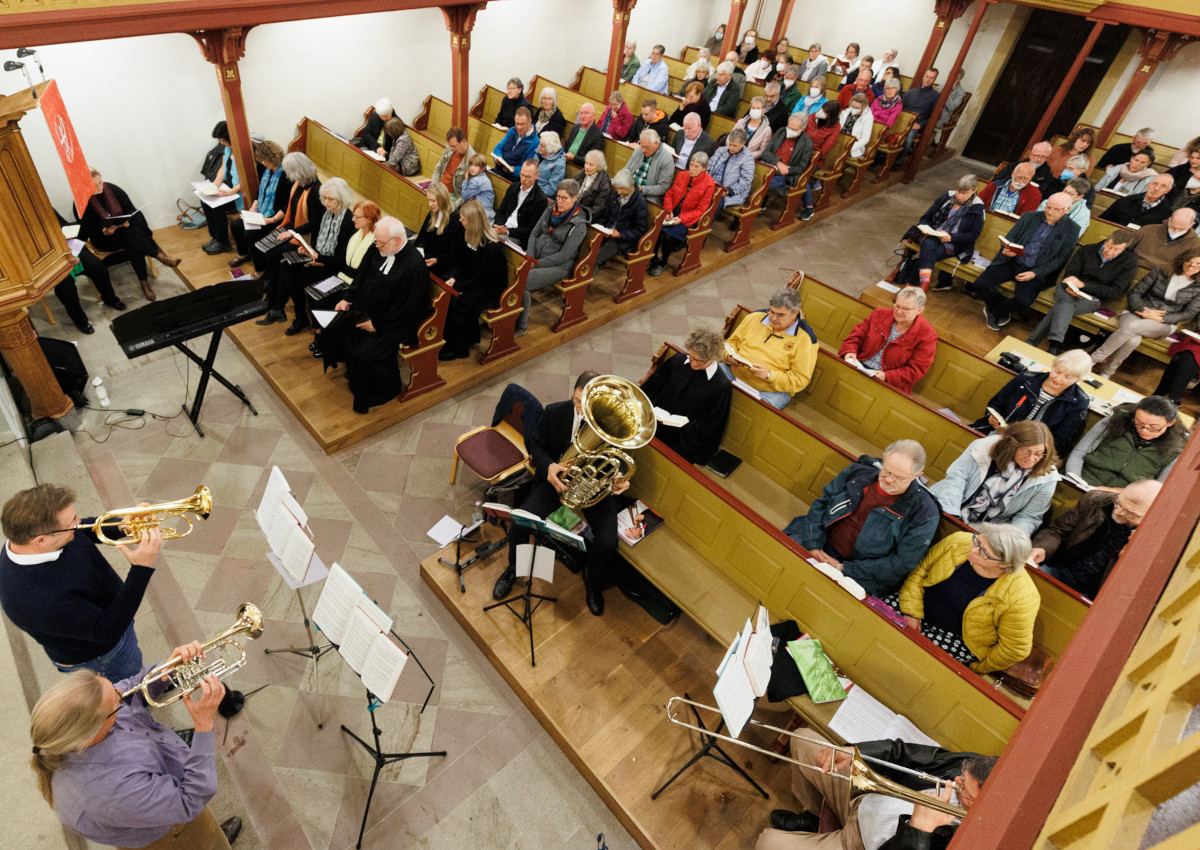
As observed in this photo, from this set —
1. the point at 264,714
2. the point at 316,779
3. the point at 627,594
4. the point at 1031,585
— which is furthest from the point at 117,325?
the point at 1031,585

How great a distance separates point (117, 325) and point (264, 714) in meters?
2.96

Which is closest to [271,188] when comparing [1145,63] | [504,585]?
[504,585]

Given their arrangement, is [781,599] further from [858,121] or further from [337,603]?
[858,121]

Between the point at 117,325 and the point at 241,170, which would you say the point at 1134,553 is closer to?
the point at 117,325

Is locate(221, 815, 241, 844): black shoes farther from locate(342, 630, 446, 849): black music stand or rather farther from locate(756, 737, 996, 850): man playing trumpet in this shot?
locate(756, 737, 996, 850): man playing trumpet

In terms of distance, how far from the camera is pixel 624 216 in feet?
24.0

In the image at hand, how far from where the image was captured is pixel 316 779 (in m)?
3.66

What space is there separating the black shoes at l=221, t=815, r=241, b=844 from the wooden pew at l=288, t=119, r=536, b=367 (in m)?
3.54

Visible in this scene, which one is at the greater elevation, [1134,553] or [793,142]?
[1134,553]

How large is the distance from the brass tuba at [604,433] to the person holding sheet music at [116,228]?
553cm

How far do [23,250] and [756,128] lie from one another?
8381 mm

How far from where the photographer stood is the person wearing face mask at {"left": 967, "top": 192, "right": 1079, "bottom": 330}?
705 centimetres

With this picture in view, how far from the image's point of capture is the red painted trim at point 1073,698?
0.91m

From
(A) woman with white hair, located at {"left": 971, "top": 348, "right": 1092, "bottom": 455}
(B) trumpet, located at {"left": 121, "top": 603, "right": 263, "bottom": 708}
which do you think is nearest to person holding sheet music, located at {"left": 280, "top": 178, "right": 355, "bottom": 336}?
(B) trumpet, located at {"left": 121, "top": 603, "right": 263, "bottom": 708}
